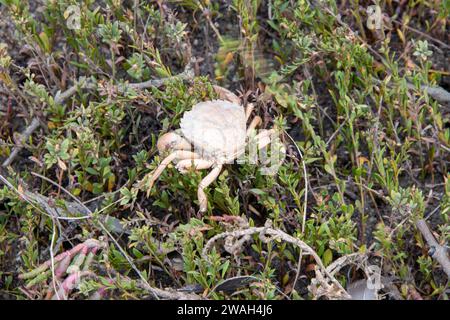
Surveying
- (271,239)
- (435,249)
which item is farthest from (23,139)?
(435,249)

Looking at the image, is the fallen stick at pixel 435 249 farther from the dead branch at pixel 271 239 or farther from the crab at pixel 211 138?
the crab at pixel 211 138

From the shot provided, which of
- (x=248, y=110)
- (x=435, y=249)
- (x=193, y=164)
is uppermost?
(x=248, y=110)

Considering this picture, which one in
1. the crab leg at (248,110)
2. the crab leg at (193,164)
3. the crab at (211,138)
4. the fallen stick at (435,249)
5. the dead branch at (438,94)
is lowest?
the fallen stick at (435,249)

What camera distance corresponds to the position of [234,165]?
3.11m

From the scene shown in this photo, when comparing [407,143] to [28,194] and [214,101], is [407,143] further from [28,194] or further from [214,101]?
[28,194]

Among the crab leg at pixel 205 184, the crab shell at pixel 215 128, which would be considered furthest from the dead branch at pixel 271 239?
the crab shell at pixel 215 128

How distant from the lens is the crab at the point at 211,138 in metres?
2.98

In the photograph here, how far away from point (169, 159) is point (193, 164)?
10 cm

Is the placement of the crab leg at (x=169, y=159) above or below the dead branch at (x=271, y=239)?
above

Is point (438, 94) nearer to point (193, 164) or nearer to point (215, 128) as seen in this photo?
point (215, 128)

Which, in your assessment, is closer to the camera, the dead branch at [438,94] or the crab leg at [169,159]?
the crab leg at [169,159]

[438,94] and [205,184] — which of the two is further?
[438,94]

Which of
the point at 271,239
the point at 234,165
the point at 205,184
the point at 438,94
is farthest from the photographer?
the point at 438,94

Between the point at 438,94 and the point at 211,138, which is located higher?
the point at 438,94
